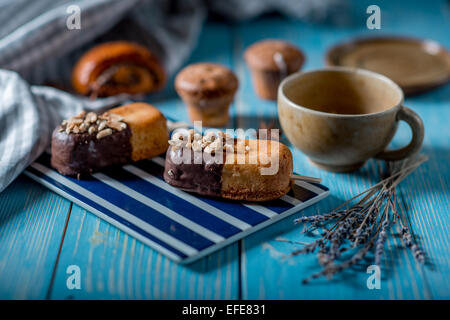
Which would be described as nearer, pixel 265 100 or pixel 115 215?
pixel 115 215

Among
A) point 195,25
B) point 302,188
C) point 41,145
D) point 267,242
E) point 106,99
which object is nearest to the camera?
point 267,242


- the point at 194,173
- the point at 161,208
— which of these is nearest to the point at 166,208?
the point at 161,208

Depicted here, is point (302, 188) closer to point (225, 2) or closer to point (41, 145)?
point (41, 145)

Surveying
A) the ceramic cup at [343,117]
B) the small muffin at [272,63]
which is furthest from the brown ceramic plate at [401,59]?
the ceramic cup at [343,117]

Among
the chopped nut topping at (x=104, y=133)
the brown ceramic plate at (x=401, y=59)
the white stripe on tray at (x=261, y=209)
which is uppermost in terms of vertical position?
the chopped nut topping at (x=104, y=133)

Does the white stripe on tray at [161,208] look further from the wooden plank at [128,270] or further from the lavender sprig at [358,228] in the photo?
the lavender sprig at [358,228]

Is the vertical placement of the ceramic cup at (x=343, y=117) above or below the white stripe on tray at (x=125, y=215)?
above
